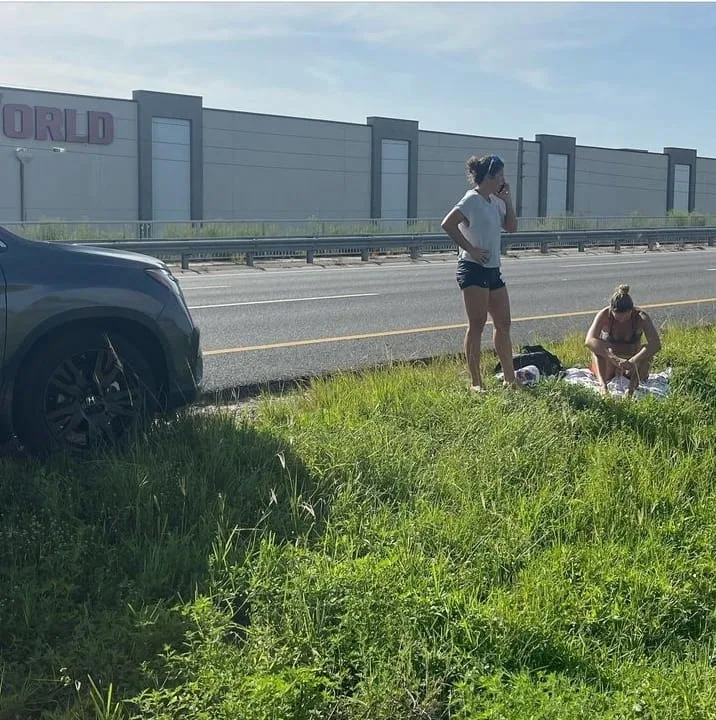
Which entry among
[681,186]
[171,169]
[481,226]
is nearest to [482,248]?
[481,226]

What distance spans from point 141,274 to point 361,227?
2852cm

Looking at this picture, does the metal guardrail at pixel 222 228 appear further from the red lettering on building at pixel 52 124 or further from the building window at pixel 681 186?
the building window at pixel 681 186

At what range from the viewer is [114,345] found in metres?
5.53

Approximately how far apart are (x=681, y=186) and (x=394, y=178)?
78.6 ft

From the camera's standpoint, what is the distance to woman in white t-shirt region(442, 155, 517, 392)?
688 centimetres

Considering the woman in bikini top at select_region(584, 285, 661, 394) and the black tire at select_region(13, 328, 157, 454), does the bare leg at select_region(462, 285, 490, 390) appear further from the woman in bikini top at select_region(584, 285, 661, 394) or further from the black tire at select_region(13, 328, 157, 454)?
the black tire at select_region(13, 328, 157, 454)

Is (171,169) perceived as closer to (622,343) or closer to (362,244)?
(362,244)

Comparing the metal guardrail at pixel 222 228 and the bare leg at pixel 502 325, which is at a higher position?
the metal guardrail at pixel 222 228

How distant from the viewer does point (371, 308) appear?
44.2 ft

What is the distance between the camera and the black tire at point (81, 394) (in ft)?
17.0

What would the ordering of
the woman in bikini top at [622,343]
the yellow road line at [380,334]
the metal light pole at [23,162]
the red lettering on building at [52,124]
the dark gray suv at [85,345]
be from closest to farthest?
the dark gray suv at [85,345]
the woman in bikini top at [622,343]
the yellow road line at [380,334]
the metal light pole at [23,162]
the red lettering on building at [52,124]

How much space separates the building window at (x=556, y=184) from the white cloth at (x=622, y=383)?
1953 inches

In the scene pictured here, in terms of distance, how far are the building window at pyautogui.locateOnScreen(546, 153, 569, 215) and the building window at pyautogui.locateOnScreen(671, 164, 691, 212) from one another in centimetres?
1035

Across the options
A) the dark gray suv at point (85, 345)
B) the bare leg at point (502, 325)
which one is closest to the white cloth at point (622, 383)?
the bare leg at point (502, 325)
